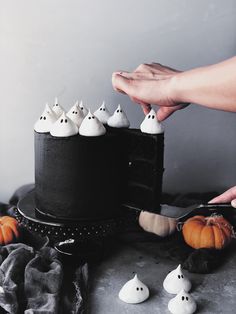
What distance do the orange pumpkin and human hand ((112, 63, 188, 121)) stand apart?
1.91 feet

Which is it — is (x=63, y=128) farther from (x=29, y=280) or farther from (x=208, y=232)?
(x=208, y=232)

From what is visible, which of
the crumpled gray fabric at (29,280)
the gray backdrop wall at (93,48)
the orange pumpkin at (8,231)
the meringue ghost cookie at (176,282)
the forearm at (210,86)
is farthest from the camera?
Answer: the gray backdrop wall at (93,48)

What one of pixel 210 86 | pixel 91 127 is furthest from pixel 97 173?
pixel 210 86

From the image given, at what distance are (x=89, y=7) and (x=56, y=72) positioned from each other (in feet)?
0.88

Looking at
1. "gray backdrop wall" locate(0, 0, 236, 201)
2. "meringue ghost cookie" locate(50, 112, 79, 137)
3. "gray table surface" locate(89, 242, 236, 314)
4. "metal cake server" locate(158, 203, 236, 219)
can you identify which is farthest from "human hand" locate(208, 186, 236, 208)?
"gray backdrop wall" locate(0, 0, 236, 201)

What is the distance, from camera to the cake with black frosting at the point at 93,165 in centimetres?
147

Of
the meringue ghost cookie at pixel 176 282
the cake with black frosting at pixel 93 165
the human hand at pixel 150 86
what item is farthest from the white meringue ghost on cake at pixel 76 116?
the meringue ghost cookie at pixel 176 282

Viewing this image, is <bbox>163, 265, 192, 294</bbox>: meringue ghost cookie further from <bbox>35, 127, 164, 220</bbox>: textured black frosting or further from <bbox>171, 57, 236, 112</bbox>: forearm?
<bbox>171, 57, 236, 112</bbox>: forearm

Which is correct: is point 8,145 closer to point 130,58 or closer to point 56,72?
point 56,72

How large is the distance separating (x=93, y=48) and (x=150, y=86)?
22.2 inches

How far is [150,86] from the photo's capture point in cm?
151

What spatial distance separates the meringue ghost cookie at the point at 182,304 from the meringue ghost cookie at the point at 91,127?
0.49 metres

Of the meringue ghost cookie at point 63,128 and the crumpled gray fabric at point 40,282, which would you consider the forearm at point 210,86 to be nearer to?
the meringue ghost cookie at point 63,128

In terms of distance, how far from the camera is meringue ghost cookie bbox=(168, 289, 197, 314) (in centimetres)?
141
